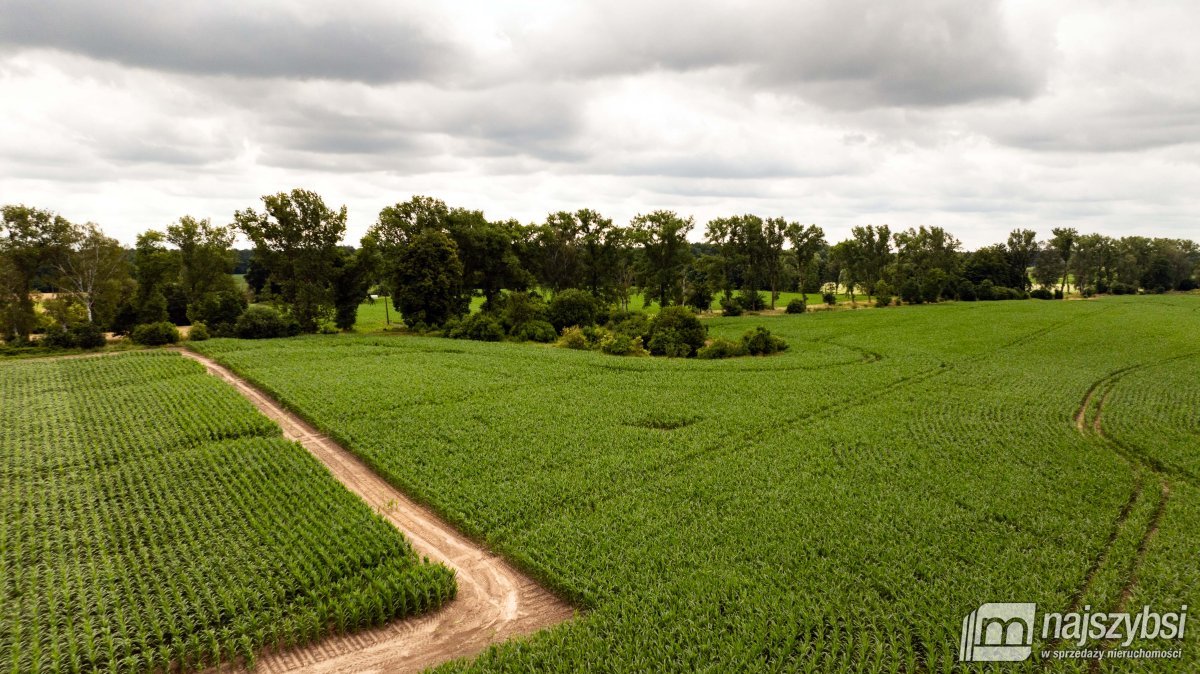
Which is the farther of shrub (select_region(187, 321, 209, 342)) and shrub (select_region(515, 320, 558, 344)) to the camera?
shrub (select_region(515, 320, 558, 344))

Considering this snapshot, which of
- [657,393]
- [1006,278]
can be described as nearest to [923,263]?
[1006,278]

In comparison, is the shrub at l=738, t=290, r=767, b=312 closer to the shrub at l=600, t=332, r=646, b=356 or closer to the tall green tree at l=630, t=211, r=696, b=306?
the tall green tree at l=630, t=211, r=696, b=306

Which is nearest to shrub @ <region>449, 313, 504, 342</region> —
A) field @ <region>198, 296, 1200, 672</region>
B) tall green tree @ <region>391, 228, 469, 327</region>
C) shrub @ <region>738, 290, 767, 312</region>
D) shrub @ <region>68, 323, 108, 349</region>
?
tall green tree @ <region>391, 228, 469, 327</region>

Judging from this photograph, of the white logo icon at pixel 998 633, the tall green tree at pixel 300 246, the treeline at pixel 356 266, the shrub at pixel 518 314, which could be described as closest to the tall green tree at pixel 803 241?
the treeline at pixel 356 266

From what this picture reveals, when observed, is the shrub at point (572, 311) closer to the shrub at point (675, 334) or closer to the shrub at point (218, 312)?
the shrub at point (675, 334)

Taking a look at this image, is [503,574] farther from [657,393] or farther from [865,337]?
[865,337]
